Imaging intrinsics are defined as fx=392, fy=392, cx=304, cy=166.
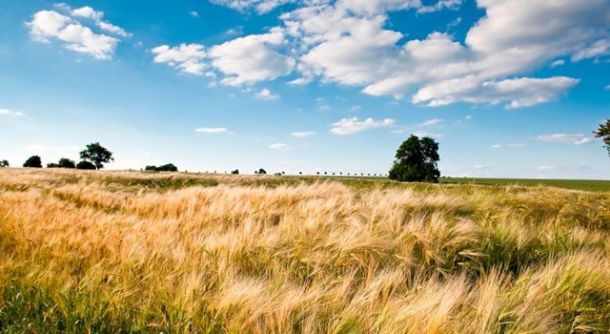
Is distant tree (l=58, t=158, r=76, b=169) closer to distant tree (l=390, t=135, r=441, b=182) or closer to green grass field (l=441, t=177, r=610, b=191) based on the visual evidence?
distant tree (l=390, t=135, r=441, b=182)

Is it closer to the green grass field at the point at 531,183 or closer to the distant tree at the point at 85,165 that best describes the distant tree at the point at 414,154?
the green grass field at the point at 531,183

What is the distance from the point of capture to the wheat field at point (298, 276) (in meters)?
2.25

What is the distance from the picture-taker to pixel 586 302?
2.69 meters

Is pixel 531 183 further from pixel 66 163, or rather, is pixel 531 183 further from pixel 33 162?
pixel 66 163

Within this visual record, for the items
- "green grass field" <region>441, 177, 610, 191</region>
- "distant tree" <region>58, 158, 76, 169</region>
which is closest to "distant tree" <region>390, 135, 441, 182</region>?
"green grass field" <region>441, 177, 610, 191</region>

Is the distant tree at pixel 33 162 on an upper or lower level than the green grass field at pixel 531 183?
upper

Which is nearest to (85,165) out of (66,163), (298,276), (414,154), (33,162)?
(66,163)

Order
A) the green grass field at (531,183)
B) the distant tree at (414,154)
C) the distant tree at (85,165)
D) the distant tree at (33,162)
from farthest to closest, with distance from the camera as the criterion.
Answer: the distant tree at (85,165), the distant tree at (33,162), the distant tree at (414,154), the green grass field at (531,183)

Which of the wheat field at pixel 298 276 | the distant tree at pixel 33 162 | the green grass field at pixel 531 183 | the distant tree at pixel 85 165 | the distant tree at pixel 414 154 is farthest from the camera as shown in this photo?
the distant tree at pixel 85 165

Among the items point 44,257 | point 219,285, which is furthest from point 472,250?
point 44,257

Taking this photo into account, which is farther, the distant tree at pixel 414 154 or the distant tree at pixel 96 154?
the distant tree at pixel 96 154

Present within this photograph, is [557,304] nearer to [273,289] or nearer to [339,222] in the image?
[273,289]

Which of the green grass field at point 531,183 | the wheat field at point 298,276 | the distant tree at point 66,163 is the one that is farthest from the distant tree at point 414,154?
the distant tree at point 66,163

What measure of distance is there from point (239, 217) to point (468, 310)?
3564 millimetres
